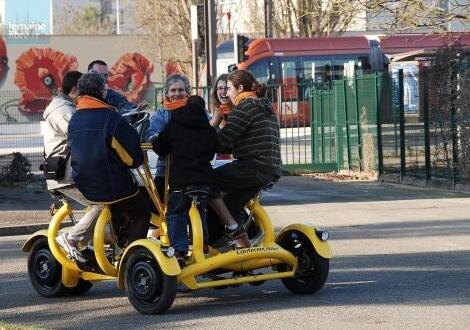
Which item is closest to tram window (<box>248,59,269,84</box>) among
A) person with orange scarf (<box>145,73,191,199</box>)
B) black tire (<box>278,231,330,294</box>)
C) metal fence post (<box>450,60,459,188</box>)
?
metal fence post (<box>450,60,459,188</box>)

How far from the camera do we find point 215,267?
8.73 m

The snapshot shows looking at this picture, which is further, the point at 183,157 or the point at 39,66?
the point at 39,66

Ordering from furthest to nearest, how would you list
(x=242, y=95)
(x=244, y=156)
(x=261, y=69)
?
(x=261, y=69) → (x=242, y=95) → (x=244, y=156)

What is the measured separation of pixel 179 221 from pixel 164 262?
0.50m

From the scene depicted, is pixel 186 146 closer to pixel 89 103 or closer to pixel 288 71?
pixel 89 103

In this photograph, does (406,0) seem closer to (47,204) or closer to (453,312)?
(47,204)

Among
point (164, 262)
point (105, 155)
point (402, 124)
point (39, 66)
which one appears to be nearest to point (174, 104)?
point (105, 155)

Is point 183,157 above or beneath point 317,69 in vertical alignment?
beneath

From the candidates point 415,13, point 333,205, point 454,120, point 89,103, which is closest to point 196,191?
point 89,103

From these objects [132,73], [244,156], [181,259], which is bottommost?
[181,259]

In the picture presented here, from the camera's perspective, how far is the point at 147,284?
A: 8586 mm

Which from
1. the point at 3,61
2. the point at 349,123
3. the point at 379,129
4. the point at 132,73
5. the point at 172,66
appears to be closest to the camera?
the point at 379,129

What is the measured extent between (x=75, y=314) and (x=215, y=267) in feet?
3.94

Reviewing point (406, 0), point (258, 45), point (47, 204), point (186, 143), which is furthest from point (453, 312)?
point (258, 45)
